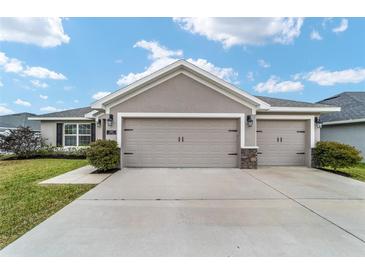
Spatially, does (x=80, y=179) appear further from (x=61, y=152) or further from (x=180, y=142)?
(x=61, y=152)

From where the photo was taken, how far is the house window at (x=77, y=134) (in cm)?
1452

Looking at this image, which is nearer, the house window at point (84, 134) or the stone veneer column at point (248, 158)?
the stone veneer column at point (248, 158)

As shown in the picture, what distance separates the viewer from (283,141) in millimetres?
10328

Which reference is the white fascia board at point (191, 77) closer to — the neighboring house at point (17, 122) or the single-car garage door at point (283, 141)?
the single-car garage door at point (283, 141)

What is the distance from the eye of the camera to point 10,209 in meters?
4.43

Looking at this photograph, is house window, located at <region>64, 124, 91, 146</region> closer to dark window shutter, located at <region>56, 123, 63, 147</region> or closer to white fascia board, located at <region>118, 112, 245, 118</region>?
dark window shutter, located at <region>56, 123, 63, 147</region>

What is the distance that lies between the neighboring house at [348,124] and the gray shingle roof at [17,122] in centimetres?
2600

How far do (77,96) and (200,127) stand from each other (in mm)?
15565

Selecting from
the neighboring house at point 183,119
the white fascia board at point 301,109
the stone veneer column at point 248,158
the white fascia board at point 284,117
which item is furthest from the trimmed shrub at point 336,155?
the stone veneer column at point 248,158

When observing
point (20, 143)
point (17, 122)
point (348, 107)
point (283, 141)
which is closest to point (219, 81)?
point (283, 141)

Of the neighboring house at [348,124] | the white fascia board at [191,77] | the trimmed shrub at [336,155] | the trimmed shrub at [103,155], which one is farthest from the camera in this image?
the neighboring house at [348,124]

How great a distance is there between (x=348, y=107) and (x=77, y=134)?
18489 millimetres

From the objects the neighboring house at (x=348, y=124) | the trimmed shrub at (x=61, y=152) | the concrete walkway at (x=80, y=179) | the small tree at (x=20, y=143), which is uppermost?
the neighboring house at (x=348, y=124)
